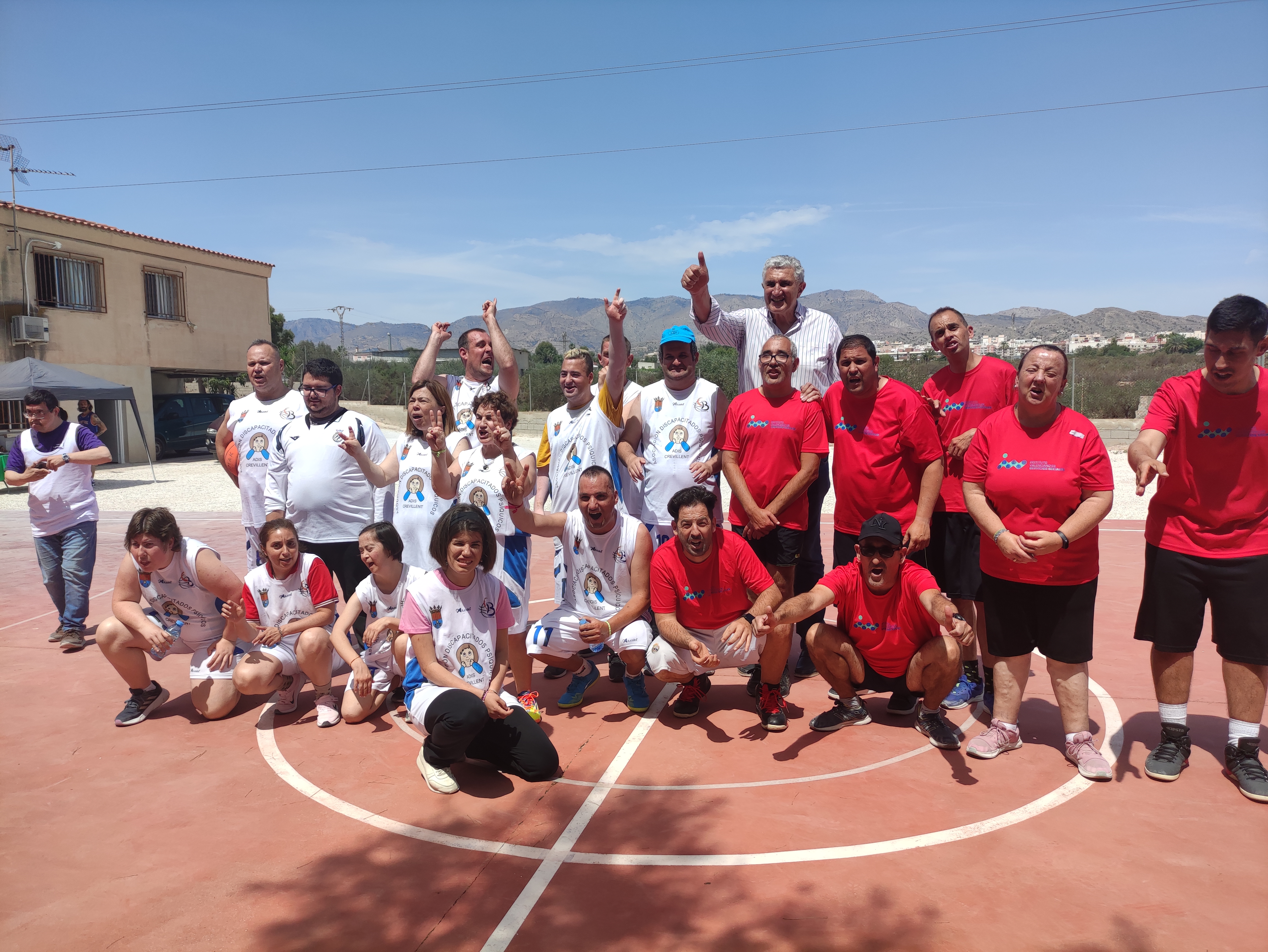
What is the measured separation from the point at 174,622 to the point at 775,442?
4.02 metres

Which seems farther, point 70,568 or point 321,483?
point 70,568

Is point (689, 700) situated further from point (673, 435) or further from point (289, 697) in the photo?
point (289, 697)

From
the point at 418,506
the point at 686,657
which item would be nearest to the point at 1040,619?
the point at 686,657

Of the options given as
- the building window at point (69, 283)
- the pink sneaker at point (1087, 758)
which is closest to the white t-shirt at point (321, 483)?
the pink sneaker at point (1087, 758)

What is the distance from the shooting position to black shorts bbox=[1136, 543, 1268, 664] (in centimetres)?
411

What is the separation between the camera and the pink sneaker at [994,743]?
Answer: 4.49 meters

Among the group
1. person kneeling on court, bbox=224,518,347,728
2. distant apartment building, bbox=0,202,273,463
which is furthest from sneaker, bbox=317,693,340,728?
distant apartment building, bbox=0,202,273,463

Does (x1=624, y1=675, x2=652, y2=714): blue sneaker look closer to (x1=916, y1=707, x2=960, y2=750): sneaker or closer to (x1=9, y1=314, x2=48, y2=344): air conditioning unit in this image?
(x1=916, y1=707, x2=960, y2=750): sneaker

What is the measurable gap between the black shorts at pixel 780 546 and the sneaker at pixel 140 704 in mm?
3920

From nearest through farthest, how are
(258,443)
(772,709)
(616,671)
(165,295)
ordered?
(772,709) < (616,671) < (258,443) < (165,295)

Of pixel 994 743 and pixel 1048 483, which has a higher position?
pixel 1048 483

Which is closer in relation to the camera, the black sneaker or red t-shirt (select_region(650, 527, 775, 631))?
the black sneaker

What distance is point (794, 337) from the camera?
584cm

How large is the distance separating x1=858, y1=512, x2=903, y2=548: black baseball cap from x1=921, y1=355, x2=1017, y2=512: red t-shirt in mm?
859
